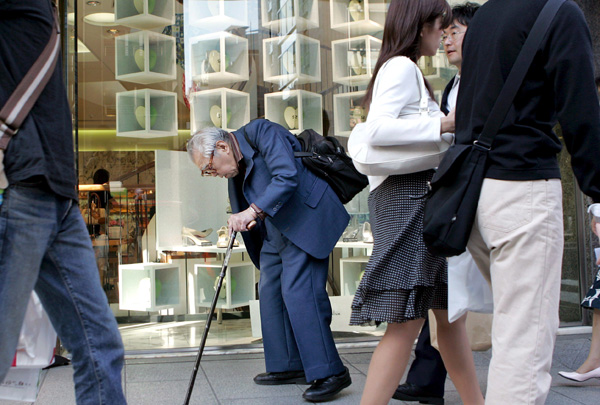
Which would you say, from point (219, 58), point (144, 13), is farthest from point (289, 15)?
point (144, 13)

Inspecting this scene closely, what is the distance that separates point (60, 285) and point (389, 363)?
121cm

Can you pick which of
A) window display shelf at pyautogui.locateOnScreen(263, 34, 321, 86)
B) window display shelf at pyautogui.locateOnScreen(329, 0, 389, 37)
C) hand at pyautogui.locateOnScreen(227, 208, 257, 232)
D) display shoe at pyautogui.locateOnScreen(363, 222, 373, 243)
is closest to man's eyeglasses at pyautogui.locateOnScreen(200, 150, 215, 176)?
hand at pyautogui.locateOnScreen(227, 208, 257, 232)

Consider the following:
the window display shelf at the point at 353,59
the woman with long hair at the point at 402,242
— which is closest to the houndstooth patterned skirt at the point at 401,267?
the woman with long hair at the point at 402,242

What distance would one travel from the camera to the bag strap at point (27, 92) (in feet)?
6.31

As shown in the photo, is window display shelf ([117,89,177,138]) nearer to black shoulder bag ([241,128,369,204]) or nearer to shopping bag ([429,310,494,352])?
black shoulder bag ([241,128,369,204])

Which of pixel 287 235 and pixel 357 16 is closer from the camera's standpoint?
pixel 287 235

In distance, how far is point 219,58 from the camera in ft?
16.0

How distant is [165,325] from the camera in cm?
473

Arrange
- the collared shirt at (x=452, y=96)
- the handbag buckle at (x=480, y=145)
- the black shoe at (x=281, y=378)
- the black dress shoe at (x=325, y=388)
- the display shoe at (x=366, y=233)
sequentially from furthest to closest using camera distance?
the display shoe at (x=366, y=233) → the black shoe at (x=281, y=378) → the black dress shoe at (x=325, y=388) → the collared shirt at (x=452, y=96) → the handbag buckle at (x=480, y=145)

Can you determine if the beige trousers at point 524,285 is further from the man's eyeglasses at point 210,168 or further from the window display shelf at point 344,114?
the window display shelf at point 344,114

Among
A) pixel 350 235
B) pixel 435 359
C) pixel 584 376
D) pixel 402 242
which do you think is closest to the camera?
pixel 402 242

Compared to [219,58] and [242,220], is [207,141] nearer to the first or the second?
[242,220]

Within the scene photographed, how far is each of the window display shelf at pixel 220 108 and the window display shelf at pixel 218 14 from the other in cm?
48

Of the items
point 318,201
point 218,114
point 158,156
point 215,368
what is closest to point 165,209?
point 158,156
